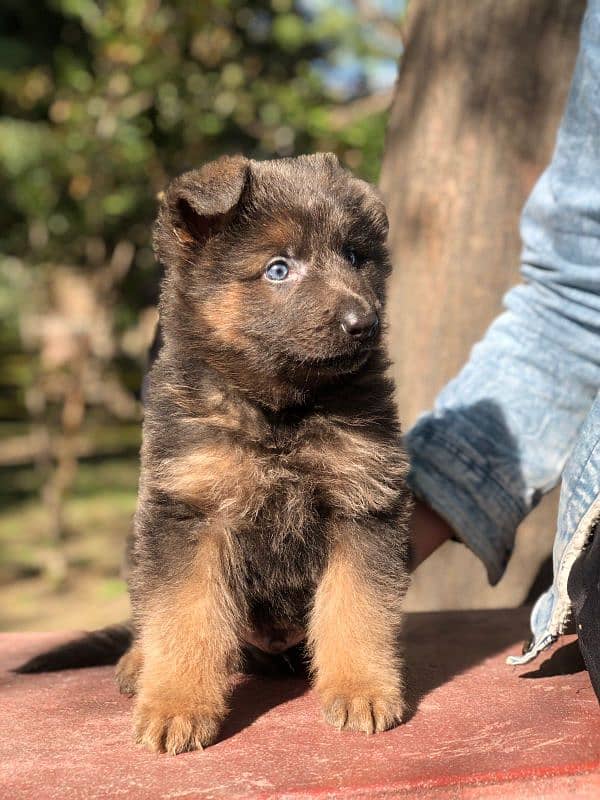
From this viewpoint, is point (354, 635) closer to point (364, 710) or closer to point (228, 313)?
point (364, 710)

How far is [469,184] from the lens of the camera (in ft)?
16.9

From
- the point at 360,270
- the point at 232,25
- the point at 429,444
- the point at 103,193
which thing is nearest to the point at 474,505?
the point at 429,444

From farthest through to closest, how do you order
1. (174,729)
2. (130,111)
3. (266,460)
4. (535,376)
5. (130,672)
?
(130,111) < (535,376) < (130,672) < (266,460) < (174,729)

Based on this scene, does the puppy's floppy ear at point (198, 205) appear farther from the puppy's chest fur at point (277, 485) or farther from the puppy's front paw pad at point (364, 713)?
the puppy's front paw pad at point (364, 713)

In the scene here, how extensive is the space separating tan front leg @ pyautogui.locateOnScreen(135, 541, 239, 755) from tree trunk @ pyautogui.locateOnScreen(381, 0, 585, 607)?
2.70 meters

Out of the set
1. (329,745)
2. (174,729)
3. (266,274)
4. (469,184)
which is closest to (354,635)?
(329,745)

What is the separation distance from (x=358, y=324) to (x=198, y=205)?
572mm

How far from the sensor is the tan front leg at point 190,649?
2.59m

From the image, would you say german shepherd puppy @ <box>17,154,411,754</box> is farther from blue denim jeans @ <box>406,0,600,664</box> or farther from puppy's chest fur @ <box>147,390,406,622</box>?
blue denim jeans @ <box>406,0,600,664</box>

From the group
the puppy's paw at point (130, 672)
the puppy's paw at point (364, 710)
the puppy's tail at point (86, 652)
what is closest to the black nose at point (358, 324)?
the puppy's paw at point (364, 710)

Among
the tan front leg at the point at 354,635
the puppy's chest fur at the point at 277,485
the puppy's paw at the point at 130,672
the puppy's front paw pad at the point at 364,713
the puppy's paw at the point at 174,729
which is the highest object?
the puppy's chest fur at the point at 277,485

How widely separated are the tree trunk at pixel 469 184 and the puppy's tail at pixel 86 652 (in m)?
2.02

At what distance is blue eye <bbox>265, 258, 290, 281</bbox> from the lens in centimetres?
286

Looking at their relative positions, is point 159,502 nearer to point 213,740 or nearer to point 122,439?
point 213,740
